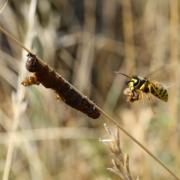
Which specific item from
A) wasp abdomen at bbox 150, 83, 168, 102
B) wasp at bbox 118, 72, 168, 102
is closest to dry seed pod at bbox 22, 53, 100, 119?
wasp at bbox 118, 72, 168, 102

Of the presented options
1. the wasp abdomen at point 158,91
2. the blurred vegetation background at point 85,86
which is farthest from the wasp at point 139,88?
the blurred vegetation background at point 85,86

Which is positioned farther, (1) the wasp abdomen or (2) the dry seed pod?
(1) the wasp abdomen

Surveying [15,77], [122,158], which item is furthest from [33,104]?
[122,158]

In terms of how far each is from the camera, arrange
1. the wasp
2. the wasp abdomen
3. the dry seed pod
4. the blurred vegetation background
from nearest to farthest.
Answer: the dry seed pod
the wasp
the wasp abdomen
the blurred vegetation background

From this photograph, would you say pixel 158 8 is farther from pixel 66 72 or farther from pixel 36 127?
pixel 36 127

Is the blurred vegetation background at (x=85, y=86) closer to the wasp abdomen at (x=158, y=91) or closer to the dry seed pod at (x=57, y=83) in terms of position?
the wasp abdomen at (x=158, y=91)

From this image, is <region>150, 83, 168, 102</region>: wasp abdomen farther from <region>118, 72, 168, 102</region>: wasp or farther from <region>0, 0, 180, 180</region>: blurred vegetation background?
<region>0, 0, 180, 180</region>: blurred vegetation background

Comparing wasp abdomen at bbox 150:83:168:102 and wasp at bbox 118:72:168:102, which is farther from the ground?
wasp abdomen at bbox 150:83:168:102

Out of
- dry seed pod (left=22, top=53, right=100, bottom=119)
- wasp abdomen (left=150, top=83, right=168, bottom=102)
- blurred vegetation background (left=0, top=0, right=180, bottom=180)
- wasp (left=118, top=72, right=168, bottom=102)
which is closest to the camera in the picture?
dry seed pod (left=22, top=53, right=100, bottom=119)
